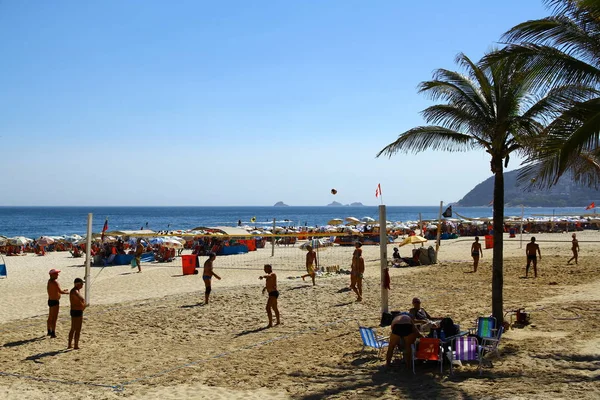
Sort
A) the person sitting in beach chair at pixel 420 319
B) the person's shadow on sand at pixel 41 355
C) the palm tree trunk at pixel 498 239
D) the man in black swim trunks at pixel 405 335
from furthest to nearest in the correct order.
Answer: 1. the palm tree trunk at pixel 498 239
2. the person's shadow on sand at pixel 41 355
3. the person sitting in beach chair at pixel 420 319
4. the man in black swim trunks at pixel 405 335

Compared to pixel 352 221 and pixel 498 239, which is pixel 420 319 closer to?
pixel 498 239

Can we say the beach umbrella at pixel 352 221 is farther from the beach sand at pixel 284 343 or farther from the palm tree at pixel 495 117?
the palm tree at pixel 495 117

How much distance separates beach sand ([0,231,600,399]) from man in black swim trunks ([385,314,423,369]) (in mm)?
→ 226

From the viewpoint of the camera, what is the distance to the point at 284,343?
32.6 ft

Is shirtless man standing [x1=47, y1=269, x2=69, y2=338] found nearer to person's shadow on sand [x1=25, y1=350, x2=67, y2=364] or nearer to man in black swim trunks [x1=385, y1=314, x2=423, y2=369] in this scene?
person's shadow on sand [x1=25, y1=350, x2=67, y2=364]

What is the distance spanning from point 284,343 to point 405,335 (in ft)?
8.91

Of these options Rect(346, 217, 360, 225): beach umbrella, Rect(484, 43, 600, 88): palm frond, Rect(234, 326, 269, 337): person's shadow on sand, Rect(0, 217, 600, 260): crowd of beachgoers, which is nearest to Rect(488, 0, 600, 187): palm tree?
Rect(484, 43, 600, 88): palm frond

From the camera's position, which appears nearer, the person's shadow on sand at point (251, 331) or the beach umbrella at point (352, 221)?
the person's shadow on sand at point (251, 331)

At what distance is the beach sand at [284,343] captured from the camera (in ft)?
24.0

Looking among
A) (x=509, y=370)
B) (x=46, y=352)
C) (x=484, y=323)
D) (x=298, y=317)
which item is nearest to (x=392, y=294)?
(x=298, y=317)

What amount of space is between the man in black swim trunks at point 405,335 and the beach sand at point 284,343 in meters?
0.23

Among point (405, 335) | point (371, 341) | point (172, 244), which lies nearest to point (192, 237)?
point (172, 244)

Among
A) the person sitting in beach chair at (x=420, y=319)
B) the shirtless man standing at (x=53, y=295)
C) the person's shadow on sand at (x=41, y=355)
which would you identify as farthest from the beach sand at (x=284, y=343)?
the person sitting in beach chair at (x=420, y=319)

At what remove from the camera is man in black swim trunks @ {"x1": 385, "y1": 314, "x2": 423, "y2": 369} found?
789cm
